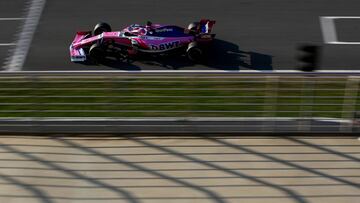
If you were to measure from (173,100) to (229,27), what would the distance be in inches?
233

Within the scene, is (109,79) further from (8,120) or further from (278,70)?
(278,70)

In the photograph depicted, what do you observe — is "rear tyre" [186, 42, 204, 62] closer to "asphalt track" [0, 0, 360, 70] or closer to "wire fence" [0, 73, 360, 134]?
"asphalt track" [0, 0, 360, 70]

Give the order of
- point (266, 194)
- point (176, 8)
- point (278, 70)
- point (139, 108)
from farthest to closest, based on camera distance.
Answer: point (176, 8)
point (278, 70)
point (139, 108)
point (266, 194)

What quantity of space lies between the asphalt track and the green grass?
97.9 inches

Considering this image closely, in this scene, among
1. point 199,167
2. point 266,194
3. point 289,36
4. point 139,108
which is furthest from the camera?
point 289,36

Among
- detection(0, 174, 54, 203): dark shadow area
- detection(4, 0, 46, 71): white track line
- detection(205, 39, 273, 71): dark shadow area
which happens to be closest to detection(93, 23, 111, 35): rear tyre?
detection(4, 0, 46, 71): white track line

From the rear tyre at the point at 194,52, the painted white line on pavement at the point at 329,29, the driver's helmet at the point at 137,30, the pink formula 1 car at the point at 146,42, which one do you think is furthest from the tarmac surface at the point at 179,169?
the painted white line on pavement at the point at 329,29

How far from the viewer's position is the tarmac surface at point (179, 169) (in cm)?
731

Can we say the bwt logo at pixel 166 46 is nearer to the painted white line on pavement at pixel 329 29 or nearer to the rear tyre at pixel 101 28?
the rear tyre at pixel 101 28

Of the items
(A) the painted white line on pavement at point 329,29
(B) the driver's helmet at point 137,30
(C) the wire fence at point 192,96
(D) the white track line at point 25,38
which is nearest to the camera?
(C) the wire fence at point 192,96

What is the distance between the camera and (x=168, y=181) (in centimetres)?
758

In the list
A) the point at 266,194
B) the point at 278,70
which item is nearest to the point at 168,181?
the point at 266,194

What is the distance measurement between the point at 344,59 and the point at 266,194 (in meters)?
8.61

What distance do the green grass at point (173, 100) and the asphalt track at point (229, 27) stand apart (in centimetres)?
249
